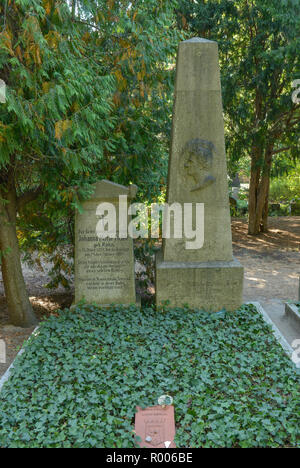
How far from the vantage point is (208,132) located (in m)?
5.32

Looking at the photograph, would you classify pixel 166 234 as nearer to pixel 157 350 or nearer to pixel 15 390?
pixel 157 350

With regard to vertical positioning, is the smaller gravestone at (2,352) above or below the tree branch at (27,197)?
below

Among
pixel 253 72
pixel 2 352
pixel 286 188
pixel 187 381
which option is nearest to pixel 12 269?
pixel 2 352

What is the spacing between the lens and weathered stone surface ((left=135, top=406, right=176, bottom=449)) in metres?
2.99

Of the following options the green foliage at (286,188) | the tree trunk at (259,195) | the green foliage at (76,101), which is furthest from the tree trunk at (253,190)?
the green foliage at (76,101)

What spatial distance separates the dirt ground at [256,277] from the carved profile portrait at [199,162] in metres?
2.59

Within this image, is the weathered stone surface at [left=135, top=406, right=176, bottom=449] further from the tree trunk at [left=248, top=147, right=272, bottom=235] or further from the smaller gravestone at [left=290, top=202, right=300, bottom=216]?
the smaller gravestone at [left=290, top=202, right=300, bottom=216]

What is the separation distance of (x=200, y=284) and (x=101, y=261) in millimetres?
1430

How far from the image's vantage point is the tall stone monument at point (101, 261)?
5.43m

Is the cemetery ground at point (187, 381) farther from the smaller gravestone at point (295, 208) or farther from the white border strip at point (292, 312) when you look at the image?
the smaller gravestone at point (295, 208)

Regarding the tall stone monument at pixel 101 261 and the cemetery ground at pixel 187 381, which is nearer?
the cemetery ground at pixel 187 381

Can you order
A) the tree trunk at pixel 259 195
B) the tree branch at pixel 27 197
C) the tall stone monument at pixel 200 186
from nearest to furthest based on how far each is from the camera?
1. the tall stone monument at pixel 200 186
2. the tree branch at pixel 27 197
3. the tree trunk at pixel 259 195

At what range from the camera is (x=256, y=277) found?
28.4 feet

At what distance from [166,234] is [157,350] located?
1.81 metres
